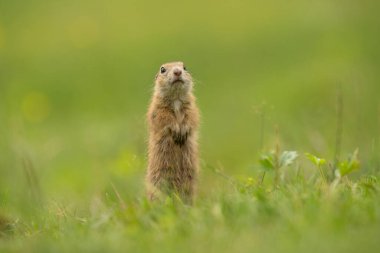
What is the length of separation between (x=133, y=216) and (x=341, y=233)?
1.68 m

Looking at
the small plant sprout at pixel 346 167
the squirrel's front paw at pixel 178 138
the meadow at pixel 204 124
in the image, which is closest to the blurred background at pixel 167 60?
the meadow at pixel 204 124

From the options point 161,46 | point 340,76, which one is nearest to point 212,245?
point 340,76

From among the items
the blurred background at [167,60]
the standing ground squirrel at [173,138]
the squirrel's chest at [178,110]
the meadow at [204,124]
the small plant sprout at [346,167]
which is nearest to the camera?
the meadow at [204,124]

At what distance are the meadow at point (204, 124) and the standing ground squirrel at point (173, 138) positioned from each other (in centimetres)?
30

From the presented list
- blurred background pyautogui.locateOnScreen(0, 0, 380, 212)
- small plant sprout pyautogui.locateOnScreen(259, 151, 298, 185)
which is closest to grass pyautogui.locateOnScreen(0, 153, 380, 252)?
small plant sprout pyautogui.locateOnScreen(259, 151, 298, 185)

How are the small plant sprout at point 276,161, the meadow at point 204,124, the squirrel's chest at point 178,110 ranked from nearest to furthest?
1. the meadow at point 204,124
2. the small plant sprout at point 276,161
3. the squirrel's chest at point 178,110

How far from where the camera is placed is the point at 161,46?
67.7 ft

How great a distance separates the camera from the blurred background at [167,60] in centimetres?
Result: 1502

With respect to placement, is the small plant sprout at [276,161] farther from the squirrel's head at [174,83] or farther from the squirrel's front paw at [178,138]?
the squirrel's head at [174,83]

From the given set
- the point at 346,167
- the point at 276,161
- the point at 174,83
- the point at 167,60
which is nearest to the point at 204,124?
the point at 167,60

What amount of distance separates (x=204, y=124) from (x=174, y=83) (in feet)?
27.6

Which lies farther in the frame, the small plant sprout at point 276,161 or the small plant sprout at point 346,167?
the small plant sprout at point 276,161

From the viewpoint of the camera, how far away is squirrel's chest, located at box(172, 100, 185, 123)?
8.36m

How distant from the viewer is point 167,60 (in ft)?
63.7
